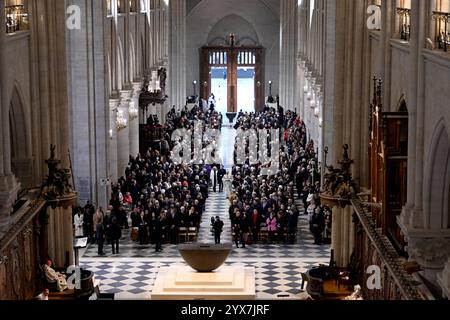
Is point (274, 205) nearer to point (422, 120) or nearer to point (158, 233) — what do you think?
point (158, 233)

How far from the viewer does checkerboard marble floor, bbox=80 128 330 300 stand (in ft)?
96.0

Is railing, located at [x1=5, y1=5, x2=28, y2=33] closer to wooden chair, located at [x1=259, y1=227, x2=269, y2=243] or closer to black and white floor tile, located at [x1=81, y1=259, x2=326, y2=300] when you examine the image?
black and white floor tile, located at [x1=81, y1=259, x2=326, y2=300]

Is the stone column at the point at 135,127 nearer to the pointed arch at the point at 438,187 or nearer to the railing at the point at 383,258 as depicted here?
the railing at the point at 383,258

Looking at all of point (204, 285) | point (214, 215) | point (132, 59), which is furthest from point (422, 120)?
point (132, 59)

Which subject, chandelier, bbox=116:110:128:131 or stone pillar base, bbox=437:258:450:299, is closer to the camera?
stone pillar base, bbox=437:258:450:299

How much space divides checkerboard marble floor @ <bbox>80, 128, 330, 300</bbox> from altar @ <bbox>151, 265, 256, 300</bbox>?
53 cm

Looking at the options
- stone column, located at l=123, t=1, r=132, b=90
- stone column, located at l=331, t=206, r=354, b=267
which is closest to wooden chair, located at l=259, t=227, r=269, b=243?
stone column, located at l=331, t=206, r=354, b=267

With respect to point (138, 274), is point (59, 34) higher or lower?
higher

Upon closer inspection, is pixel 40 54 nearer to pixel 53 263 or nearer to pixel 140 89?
pixel 53 263

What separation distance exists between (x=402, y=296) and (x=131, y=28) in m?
31.2

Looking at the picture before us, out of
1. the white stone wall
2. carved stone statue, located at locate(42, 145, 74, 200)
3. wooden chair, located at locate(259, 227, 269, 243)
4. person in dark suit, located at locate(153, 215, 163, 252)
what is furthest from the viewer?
wooden chair, located at locate(259, 227, 269, 243)

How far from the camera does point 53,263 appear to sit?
1107 inches
